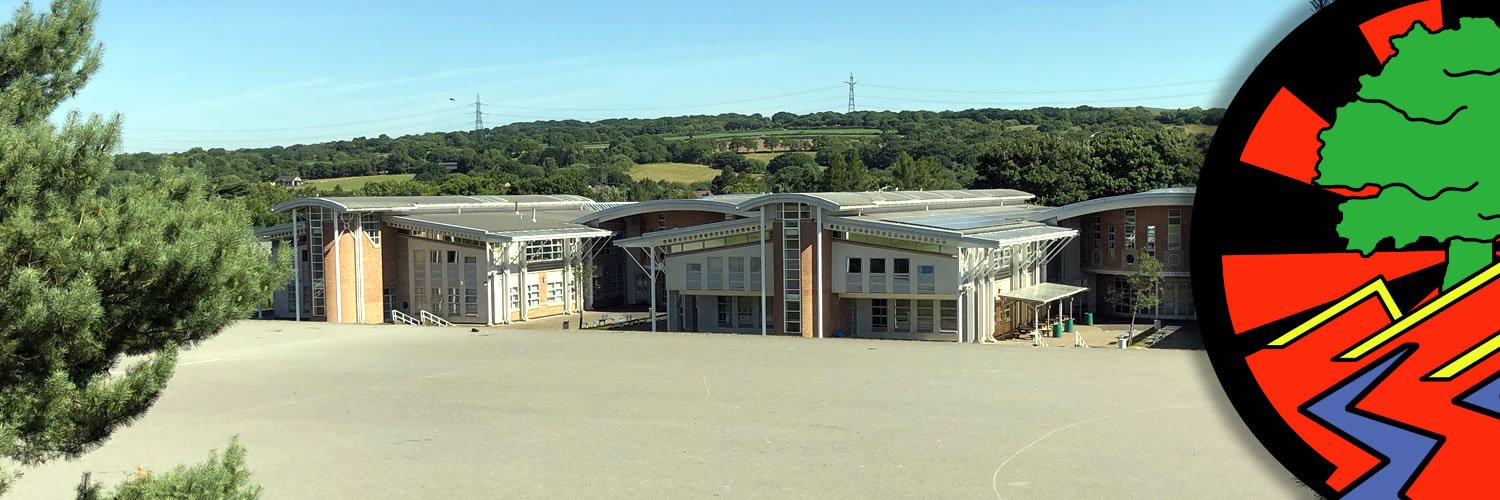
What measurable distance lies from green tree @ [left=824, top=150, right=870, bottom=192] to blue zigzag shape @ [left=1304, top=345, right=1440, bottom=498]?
61.3m

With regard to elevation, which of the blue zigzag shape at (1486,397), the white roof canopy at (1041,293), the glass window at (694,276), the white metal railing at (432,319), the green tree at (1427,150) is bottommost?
the white metal railing at (432,319)

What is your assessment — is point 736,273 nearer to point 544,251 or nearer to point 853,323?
point 853,323

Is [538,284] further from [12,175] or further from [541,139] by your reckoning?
[541,139]

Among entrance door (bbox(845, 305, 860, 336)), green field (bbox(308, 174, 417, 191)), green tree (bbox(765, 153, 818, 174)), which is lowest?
entrance door (bbox(845, 305, 860, 336))

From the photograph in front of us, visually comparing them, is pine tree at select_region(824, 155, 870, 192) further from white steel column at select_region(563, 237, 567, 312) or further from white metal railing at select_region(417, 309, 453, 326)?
white metal railing at select_region(417, 309, 453, 326)

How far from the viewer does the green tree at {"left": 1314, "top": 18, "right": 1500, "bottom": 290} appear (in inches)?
159

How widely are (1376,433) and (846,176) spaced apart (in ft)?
206

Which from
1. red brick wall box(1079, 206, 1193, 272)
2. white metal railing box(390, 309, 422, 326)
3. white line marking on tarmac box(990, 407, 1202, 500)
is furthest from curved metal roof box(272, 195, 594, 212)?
white line marking on tarmac box(990, 407, 1202, 500)

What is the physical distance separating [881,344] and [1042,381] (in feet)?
22.6

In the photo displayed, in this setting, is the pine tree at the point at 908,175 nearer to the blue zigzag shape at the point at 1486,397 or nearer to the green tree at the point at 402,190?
the green tree at the point at 402,190

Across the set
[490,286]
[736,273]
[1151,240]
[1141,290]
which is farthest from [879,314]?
[490,286]

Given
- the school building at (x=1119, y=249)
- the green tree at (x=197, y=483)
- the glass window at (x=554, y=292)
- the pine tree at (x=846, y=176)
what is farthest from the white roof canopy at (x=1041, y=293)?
the pine tree at (x=846, y=176)

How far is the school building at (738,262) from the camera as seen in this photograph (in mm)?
32031

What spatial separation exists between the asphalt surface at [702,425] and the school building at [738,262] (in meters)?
3.29
